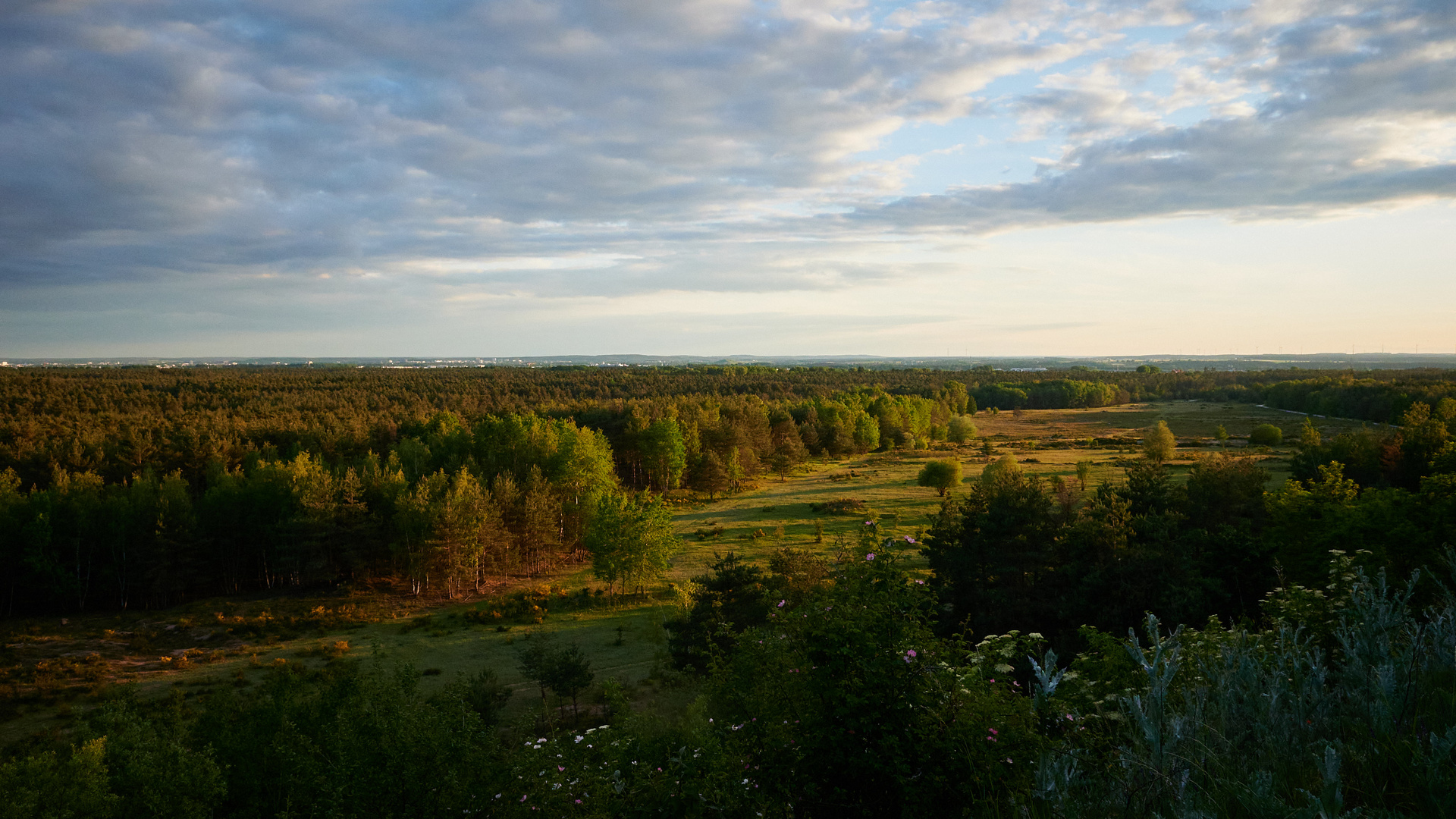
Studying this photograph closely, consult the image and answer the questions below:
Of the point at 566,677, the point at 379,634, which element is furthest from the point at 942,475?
the point at 379,634

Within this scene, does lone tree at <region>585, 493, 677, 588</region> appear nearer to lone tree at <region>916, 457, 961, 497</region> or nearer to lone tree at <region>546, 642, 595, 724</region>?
lone tree at <region>546, 642, 595, 724</region>

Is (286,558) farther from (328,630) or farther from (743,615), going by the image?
(743,615)

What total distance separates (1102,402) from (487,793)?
200080mm

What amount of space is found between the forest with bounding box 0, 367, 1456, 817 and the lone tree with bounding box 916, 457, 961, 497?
1.21m

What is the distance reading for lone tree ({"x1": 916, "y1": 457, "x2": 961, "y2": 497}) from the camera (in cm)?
6931

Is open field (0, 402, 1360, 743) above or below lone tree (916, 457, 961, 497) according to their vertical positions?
below

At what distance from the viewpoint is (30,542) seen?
147 ft

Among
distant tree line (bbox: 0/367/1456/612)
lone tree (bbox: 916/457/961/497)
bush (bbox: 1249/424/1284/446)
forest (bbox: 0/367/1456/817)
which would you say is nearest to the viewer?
forest (bbox: 0/367/1456/817)

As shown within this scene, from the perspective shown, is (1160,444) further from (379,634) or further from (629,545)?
(379,634)

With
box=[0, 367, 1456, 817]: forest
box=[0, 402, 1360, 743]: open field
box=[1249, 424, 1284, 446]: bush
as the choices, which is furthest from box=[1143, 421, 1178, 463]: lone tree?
box=[1249, 424, 1284, 446]: bush

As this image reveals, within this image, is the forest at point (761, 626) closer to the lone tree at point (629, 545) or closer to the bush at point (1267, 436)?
the lone tree at point (629, 545)

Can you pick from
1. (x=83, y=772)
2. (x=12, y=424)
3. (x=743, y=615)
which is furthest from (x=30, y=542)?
(x=743, y=615)

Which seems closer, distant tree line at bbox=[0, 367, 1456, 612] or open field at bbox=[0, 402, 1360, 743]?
open field at bbox=[0, 402, 1360, 743]

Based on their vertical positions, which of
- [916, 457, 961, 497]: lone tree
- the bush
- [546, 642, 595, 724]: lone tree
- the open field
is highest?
the bush
